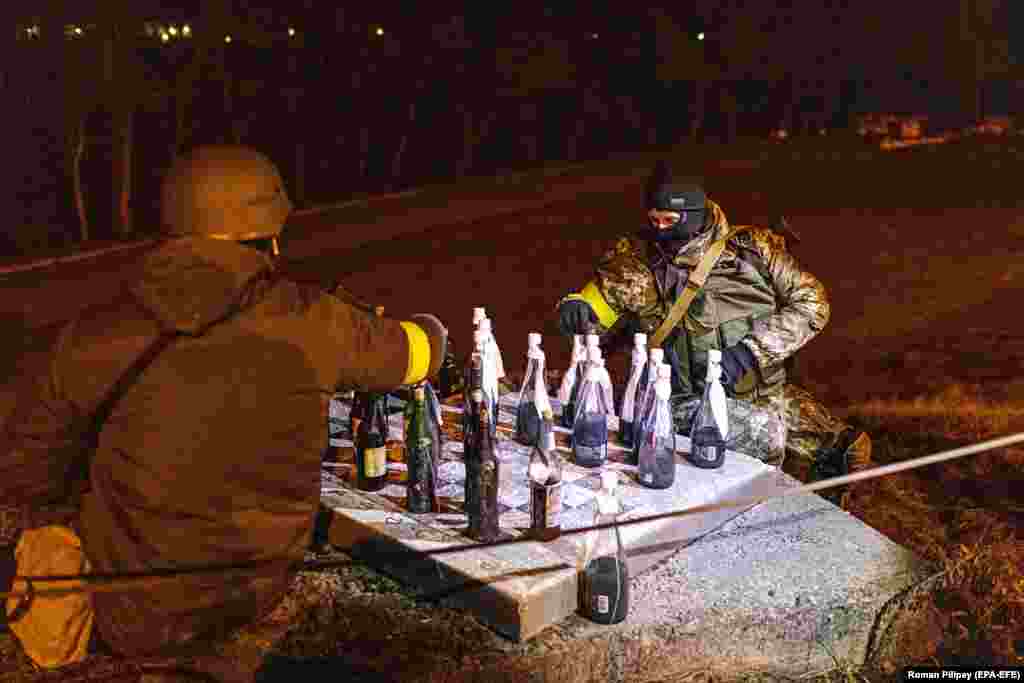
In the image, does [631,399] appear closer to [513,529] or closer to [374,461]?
[513,529]

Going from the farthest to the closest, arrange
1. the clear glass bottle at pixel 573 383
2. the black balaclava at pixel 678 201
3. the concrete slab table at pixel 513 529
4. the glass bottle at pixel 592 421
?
1. the black balaclava at pixel 678 201
2. the clear glass bottle at pixel 573 383
3. the glass bottle at pixel 592 421
4. the concrete slab table at pixel 513 529

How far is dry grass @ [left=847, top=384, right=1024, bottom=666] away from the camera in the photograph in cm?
456

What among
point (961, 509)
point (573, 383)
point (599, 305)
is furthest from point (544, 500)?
point (961, 509)

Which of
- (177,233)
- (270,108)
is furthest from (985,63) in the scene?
(177,233)

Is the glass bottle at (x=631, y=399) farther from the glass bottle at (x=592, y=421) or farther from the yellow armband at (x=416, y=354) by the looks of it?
the yellow armband at (x=416, y=354)

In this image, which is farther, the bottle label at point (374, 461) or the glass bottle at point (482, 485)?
the bottle label at point (374, 461)

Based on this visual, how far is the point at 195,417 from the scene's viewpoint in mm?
2484

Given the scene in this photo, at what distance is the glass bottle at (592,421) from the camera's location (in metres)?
4.02

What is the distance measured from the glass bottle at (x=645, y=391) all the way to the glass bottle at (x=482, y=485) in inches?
31.0

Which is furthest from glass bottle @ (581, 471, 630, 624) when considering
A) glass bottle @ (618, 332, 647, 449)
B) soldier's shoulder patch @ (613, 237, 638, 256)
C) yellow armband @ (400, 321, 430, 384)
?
soldier's shoulder patch @ (613, 237, 638, 256)

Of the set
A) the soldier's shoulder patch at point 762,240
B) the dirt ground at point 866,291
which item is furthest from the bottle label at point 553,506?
the dirt ground at point 866,291

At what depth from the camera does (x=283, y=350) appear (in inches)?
99.3

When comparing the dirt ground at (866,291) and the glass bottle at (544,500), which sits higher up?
the glass bottle at (544,500)

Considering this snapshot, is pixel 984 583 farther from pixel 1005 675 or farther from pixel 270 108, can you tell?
pixel 270 108
